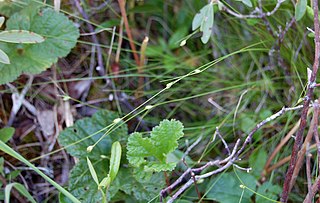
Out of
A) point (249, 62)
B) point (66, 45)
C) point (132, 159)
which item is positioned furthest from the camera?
point (249, 62)

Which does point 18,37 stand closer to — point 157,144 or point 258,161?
point 157,144

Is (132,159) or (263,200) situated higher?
(132,159)

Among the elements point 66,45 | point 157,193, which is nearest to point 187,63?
point 66,45

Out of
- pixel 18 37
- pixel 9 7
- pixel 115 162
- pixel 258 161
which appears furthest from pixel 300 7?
pixel 9 7

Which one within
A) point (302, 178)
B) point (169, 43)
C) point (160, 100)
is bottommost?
point (302, 178)

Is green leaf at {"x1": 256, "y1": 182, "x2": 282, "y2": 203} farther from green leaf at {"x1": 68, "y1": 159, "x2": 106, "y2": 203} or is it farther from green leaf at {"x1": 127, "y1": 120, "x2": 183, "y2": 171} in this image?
green leaf at {"x1": 68, "y1": 159, "x2": 106, "y2": 203}

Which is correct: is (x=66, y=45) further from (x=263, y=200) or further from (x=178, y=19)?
(x=263, y=200)
